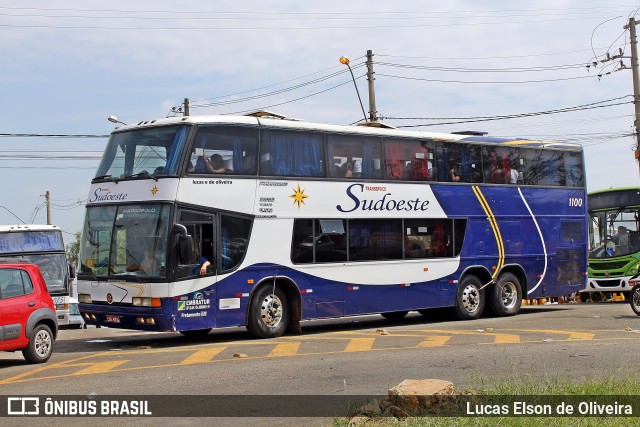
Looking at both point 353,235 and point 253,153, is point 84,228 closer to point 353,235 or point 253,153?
point 253,153

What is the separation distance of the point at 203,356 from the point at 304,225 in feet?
14.7

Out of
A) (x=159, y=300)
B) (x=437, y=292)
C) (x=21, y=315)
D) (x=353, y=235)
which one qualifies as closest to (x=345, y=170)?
(x=353, y=235)

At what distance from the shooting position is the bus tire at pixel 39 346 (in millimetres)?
14812

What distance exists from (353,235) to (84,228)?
18.4 ft

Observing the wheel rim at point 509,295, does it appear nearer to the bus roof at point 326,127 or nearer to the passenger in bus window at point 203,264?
the bus roof at point 326,127

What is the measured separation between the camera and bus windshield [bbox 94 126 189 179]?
54.6 ft

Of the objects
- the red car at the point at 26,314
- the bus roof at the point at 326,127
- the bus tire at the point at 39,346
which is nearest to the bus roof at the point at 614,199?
the bus roof at the point at 326,127

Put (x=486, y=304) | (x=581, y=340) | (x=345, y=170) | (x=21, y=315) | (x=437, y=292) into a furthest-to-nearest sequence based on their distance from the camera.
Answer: (x=486, y=304), (x=437, y=292), (x=345, y=170), (x=581, y=340), (x=21, y=315)

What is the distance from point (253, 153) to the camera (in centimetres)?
1769

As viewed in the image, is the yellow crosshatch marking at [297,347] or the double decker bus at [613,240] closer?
the yellow crosshatch marking at [297,347]

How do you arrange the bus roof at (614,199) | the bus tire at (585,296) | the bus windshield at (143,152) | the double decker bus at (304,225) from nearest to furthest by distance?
the double decker bus at (304,225)
the bus windshield at (143,152)
the bus roof at (614,199)
the bus tire at (585,296)

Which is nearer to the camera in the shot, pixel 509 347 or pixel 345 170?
pixel 509 347

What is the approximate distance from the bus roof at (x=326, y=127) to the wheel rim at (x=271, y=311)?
11.3 ft

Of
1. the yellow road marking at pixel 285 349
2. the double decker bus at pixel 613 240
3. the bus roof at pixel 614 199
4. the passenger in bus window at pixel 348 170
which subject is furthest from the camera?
the bus roof at pixel 614 199
